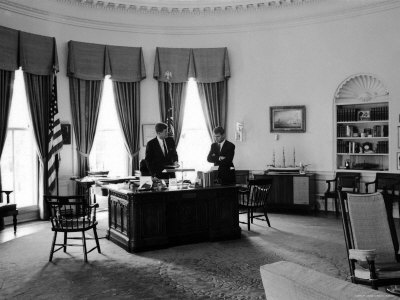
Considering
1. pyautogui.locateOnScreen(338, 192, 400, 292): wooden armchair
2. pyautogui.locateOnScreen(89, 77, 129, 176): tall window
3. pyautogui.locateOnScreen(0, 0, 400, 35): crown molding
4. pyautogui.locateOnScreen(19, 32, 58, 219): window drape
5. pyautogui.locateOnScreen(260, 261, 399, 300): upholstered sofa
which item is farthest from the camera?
pyautogui.locateOnScreen(89, 77, 129, 176): tall window

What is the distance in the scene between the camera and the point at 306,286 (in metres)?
1.71

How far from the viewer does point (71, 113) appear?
9.60 metres

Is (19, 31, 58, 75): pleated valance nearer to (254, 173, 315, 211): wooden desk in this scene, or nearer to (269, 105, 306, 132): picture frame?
(269, 105, 306, 132): picture frame

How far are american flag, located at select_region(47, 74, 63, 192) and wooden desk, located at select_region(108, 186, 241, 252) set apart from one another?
2.38 metres

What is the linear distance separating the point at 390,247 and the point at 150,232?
351 cm

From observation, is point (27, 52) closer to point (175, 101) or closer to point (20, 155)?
point (20, 155)

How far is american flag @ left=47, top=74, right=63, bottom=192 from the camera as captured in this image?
8.78m

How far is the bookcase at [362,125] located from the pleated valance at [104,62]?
4831 mm

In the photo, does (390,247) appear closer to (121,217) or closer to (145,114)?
(121,217)

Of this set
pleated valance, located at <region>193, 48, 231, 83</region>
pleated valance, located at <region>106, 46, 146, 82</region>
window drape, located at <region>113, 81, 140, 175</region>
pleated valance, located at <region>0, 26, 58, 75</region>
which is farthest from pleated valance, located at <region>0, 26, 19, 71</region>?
pleated valance, located at <region>193, 48, 231, 83</region>

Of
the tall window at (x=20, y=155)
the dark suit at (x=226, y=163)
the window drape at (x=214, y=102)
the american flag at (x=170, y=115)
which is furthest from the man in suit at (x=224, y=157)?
the tall window at (x=20, y=155)

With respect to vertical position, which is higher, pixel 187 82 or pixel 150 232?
pixel 187 82

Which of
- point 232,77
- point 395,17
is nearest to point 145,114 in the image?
point 232,77

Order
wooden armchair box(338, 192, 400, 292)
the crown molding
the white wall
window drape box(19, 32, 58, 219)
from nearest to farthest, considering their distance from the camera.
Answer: wooden armchair box(338, 192, 400, 292)
window drape box(19, 32, 58, 219)
the white wall
the crown molding
